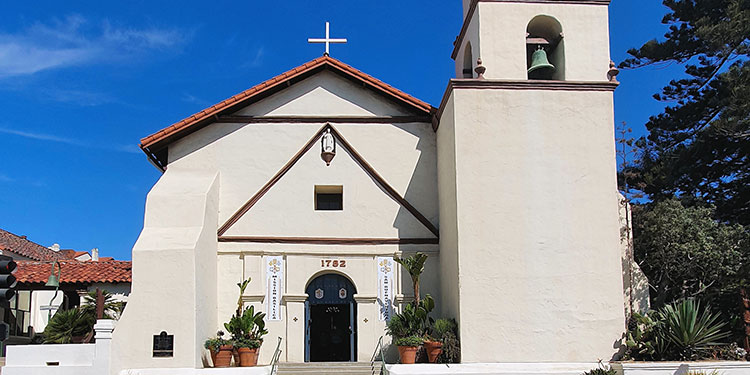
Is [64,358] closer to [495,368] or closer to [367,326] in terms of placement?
[367,326]

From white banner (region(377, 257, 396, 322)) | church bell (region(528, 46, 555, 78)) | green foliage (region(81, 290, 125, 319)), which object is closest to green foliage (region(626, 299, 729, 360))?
white banner (region(377, 257, 396, 322))

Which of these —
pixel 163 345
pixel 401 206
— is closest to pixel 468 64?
pixel 401 206

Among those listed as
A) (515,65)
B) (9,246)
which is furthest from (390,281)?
(9,246)

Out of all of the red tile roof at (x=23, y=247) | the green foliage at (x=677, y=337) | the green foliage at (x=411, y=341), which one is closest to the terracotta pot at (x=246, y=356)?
the green foliage at (x=411, y=341)

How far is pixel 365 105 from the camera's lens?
67.9ft

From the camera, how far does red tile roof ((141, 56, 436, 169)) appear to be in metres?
19.7

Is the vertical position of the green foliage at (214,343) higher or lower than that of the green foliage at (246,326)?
lower

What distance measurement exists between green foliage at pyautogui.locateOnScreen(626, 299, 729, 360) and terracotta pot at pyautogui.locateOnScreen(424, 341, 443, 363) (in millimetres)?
3972

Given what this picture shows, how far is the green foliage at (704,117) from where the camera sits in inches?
952

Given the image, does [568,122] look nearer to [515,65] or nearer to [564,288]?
[515,65]

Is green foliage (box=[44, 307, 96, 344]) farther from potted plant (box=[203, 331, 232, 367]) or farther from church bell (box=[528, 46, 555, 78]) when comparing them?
church bell (box=[528, 46, 555, 78])

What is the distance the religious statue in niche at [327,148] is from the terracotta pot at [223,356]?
5.39 meters

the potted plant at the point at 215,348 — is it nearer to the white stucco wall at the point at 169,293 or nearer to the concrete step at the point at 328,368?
the white stucco wall at the point at 169,293

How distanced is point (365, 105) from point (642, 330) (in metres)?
8.91
